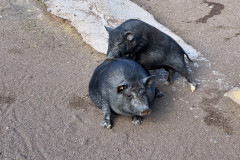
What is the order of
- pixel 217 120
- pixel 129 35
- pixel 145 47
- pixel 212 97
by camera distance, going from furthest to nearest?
pixel 212 97, pixel 145 47, pixel 129 35, pixel 217 120

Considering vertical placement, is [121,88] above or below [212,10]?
above

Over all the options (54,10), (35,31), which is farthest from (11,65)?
(54,10)

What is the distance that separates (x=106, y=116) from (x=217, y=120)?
71.2 inches

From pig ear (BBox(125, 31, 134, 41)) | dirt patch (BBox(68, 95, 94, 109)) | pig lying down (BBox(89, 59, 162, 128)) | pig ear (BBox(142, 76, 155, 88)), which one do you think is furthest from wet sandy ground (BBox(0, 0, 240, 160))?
pig ear (BBox(125, 31, 134, 41))

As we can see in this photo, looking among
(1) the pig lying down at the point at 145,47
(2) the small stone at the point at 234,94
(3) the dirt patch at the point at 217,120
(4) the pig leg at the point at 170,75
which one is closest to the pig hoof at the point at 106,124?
(1) the pig lying down at the point at 145,47

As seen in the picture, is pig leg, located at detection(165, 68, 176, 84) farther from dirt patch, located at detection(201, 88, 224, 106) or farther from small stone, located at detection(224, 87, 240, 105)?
small stone, located at detection(224, 87, 240, 105)

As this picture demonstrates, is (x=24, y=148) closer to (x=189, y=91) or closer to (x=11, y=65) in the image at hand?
(x=11, y=65)

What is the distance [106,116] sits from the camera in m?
5.59

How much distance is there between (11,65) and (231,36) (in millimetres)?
5079

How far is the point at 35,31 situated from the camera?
8.60 metres

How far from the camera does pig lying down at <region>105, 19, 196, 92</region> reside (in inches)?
231

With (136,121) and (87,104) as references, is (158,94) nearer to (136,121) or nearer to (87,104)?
(136,121)

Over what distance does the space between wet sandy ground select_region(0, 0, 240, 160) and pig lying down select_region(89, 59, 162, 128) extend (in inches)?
10.3

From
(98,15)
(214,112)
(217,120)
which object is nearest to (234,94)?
(214,112)
